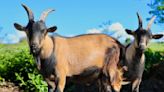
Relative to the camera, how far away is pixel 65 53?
12164 mm

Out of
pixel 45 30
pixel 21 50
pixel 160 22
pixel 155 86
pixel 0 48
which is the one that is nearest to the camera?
pixel 45 30

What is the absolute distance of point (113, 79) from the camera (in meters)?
13.0

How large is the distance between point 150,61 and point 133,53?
11.9 ft

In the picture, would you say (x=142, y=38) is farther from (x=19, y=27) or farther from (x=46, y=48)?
(x=19, y=27)

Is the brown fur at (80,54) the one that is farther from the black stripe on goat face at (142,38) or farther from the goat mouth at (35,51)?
the black stripe on goat face at (142,38)

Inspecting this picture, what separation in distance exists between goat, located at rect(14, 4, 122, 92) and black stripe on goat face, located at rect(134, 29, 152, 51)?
0.85 meters

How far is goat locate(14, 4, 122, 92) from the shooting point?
1152cm

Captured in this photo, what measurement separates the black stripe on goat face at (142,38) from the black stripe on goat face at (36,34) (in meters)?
2.38

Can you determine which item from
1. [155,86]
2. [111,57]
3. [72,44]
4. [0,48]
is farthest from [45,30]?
[0,48]

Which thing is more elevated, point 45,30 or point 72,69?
point 45,30

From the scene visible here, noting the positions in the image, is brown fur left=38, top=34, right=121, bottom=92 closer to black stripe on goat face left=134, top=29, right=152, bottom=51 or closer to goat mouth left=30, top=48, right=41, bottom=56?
goat mouth left=30, top=48, right=41, bottom=56

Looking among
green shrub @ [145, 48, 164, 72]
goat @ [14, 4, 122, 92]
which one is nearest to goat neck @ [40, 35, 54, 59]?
goat @ [14, 4, 122, 92]

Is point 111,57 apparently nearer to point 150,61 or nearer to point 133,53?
point 133,53

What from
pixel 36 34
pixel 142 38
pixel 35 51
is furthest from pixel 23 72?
pixel 142 38
